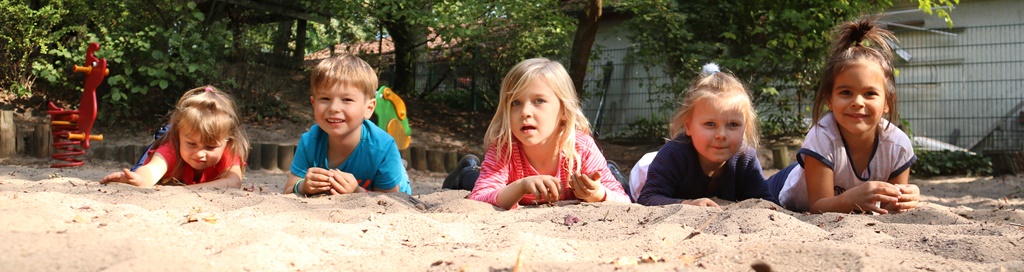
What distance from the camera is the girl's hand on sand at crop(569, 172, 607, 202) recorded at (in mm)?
3133

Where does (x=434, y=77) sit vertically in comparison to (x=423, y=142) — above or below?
above

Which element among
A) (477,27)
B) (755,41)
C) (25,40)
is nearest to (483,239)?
(477,27)

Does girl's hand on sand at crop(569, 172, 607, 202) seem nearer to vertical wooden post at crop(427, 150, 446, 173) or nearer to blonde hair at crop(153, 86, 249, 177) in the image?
blonde hair at crop(153, 86, 249, 177)

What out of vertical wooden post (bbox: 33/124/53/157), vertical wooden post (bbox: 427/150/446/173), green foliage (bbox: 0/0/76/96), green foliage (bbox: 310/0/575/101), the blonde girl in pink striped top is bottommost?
vertical wooden post (bbox: 427/150/446/173)

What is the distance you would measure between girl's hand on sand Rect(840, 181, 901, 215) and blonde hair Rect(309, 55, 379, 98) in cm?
231

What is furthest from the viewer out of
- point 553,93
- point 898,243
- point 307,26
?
point 307,26

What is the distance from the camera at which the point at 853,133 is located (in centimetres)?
338

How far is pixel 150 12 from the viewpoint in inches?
378

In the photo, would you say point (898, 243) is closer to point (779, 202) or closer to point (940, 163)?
point (779, 202)

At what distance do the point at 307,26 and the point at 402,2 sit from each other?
119 inches

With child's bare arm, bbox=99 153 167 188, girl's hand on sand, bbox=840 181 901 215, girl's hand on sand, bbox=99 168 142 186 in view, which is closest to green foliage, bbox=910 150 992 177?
girl's hand on sand, bbox=840 181 901 215

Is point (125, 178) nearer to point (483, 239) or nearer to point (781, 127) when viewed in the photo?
point (483, 239)

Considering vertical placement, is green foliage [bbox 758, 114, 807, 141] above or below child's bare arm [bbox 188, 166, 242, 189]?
above

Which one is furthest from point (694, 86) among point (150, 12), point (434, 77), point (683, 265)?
point (434, 77)
